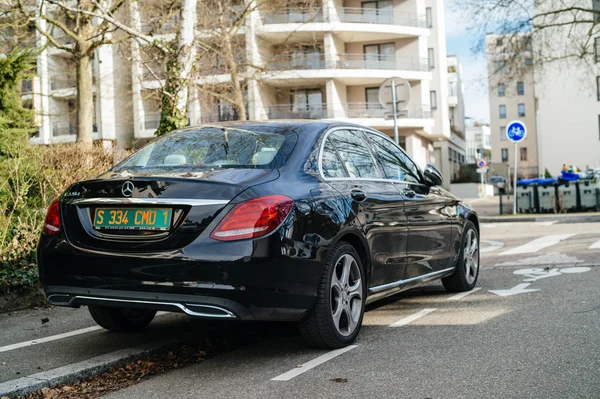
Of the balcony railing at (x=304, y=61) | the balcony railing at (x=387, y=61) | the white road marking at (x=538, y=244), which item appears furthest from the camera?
the balcony railing at (x=387, y=61)

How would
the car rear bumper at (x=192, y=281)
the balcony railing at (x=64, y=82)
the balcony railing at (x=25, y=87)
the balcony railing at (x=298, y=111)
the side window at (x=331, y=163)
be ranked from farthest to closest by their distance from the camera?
the balcony railing at (x=64, y=82) → the balcony railing at (x=298, y=111) → the balcony railing at (x=25, y=87) → the side window at (x=331, y=163) → the car rear bumper at (x=192, y=281)

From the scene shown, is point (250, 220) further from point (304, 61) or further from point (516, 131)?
point (304, 61)

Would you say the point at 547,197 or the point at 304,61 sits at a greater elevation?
the point at 304,61

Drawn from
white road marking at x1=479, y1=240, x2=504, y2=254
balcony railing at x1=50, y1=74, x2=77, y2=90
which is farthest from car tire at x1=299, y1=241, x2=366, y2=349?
balcony railing at x1=50, y1=74, x2=77, y2=90

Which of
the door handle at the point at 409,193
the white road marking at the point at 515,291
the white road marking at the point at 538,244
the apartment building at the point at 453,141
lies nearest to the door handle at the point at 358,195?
the door handle at the point at 409,193

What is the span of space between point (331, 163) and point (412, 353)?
150cm

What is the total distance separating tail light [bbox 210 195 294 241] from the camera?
4.43 meters

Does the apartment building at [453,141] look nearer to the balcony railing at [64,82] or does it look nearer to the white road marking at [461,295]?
the balcony railing at [64,82]

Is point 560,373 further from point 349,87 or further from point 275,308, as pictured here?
point 349,87

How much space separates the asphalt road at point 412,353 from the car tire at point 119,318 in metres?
0.11

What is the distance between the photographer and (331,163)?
551cm

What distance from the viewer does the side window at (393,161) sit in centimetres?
636

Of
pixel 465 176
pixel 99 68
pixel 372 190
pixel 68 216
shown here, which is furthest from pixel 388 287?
pixel 465 176

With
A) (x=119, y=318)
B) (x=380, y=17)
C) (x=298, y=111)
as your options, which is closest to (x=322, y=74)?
(x=298, y=111)
